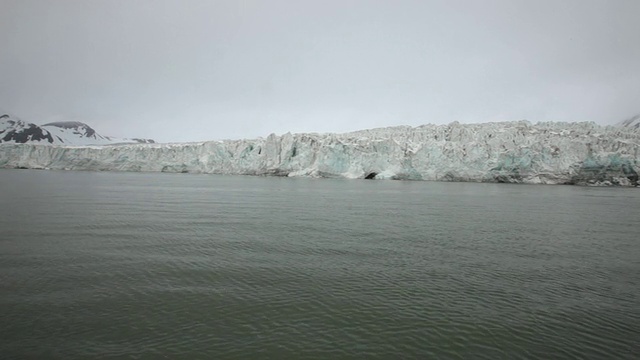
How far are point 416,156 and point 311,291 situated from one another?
49168mm

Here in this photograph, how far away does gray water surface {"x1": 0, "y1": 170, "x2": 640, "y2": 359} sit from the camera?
540cm

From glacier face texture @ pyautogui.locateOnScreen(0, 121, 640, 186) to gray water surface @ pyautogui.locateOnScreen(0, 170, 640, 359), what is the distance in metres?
38.6

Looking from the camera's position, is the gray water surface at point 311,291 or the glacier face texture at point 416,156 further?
the glacier face texture at point 416,156

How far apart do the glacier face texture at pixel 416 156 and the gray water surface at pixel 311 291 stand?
38.6m

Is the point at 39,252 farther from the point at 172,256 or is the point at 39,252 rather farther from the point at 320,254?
the point at 320,254

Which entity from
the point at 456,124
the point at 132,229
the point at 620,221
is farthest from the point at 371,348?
the point at 456,124

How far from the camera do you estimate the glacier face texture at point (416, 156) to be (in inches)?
1929

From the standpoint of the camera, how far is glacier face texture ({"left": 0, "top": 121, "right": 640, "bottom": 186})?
49.0 metres

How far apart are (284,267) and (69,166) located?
7930 cm

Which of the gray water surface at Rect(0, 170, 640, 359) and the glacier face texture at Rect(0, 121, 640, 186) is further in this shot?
the glacier face texture at Rect(0, 121, 640, 186)

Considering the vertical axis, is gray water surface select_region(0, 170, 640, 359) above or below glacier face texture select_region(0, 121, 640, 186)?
below

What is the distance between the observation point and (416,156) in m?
54.1

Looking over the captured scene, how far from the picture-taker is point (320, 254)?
1053cm

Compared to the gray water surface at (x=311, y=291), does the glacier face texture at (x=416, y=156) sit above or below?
above
